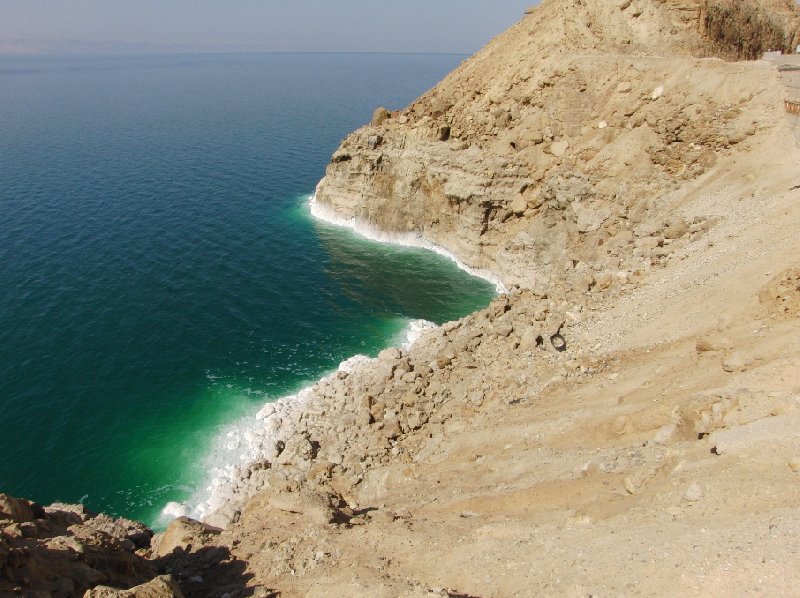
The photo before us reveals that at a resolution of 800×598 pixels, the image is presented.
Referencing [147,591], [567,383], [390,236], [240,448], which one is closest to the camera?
[147,591]

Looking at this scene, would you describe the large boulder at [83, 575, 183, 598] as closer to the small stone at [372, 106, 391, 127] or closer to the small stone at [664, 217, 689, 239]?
the small stone at [664, 217, 689, 239]

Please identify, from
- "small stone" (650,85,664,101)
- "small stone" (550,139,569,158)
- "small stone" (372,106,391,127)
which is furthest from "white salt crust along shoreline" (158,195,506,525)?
"small stone" (372,106,391,127)

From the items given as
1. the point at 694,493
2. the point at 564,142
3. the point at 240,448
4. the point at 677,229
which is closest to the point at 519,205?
the point at 564,142

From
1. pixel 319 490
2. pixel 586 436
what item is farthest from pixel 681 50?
pixel 319 490

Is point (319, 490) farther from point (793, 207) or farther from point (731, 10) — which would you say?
point (731, 10)

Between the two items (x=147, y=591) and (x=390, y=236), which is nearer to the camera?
(x=147, y=591)

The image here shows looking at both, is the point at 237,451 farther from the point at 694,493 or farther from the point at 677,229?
the point at 677,229
